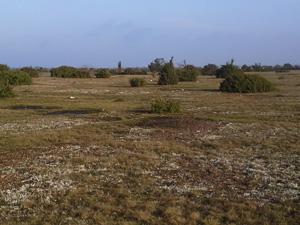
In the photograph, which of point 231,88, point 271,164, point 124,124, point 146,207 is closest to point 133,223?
point 146,207

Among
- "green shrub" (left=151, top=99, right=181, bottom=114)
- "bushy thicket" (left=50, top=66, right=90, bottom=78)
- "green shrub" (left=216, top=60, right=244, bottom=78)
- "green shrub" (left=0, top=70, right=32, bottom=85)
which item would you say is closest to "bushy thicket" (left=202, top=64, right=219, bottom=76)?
"green shrub" (left=216, top=60, right=244, bottom=78)

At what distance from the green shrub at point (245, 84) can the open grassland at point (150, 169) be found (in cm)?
2526

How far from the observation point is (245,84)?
62500 millimetres

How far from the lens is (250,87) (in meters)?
62.2

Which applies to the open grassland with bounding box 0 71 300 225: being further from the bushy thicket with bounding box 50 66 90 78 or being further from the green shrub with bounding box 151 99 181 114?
the bushy thicket with bounding box 50 66 90 78

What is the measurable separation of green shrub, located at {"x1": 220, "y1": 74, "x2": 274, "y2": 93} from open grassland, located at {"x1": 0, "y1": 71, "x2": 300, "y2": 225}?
25.3 m

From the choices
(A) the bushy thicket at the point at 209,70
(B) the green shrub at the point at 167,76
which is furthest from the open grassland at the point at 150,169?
(A) the bushy thicket at the point at 209,70

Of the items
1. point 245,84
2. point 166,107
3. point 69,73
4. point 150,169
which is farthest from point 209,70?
point 150,169

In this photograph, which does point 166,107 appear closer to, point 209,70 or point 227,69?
point 227,69

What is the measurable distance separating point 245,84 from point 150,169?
4459cm

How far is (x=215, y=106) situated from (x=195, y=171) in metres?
24.8

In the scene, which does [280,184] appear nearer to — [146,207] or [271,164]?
[271,164]

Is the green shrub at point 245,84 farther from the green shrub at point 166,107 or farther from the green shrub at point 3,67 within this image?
the green shrub at point 3,67

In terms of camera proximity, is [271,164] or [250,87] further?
[250,87]
